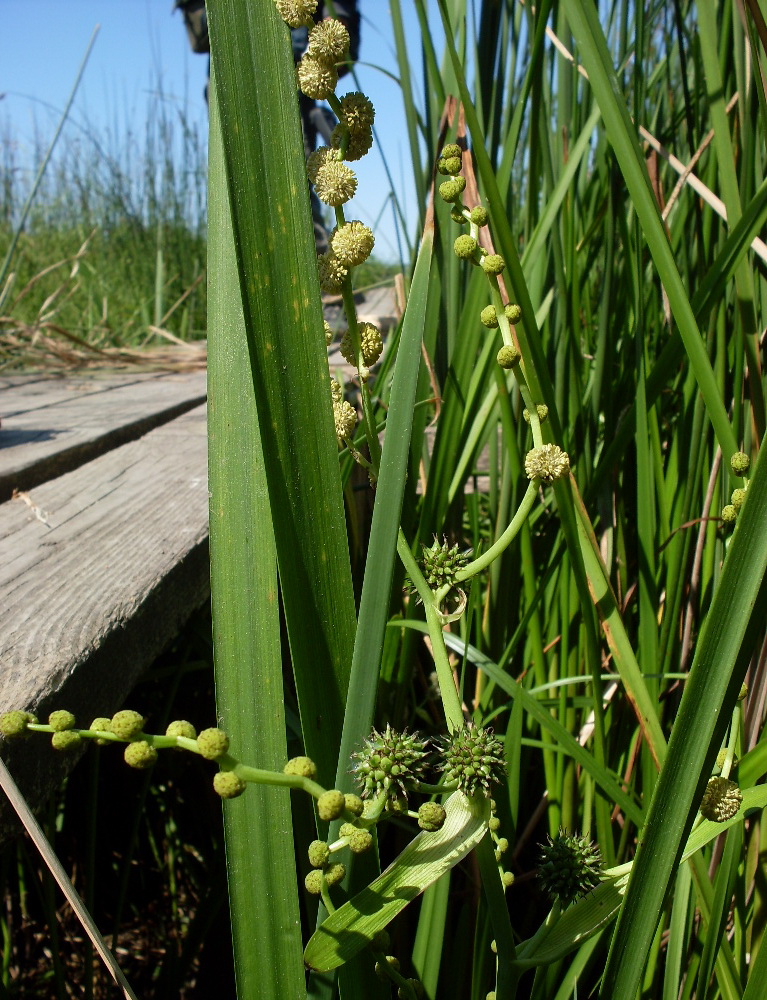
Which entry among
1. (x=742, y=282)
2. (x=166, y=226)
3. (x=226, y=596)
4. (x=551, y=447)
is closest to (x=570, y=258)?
(x=742, y=282)

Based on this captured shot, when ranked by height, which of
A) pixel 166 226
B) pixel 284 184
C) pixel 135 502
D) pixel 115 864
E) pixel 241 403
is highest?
pixel 166 226

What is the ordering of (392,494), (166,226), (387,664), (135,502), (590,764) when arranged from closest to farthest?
(392,494) < (590,764) < (387,664) < (135,502) < (166,226)

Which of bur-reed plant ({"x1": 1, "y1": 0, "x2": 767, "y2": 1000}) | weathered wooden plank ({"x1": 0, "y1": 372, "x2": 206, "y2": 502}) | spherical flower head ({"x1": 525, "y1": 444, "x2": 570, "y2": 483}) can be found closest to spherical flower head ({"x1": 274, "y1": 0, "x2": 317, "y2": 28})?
bur-reed plant ({"x1": 1, "y1": 0, "x2": 767, "y2": 1000})

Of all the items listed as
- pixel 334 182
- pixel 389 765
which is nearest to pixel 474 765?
pixel 389 765

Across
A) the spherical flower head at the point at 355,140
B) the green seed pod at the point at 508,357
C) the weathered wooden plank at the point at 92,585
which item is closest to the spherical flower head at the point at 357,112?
the spherical flower head at the point at 355,140

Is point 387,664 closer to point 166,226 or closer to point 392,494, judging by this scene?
point 392,494

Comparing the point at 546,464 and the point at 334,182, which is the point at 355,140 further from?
the point at 546,464
